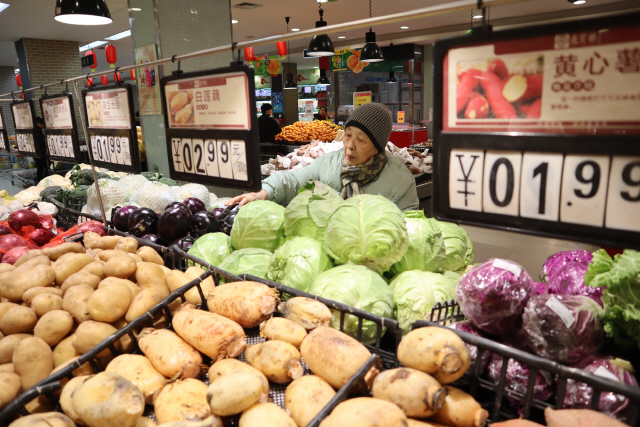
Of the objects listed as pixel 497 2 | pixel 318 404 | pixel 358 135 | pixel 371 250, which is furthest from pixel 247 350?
pixel 358 135

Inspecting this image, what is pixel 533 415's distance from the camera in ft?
3.55

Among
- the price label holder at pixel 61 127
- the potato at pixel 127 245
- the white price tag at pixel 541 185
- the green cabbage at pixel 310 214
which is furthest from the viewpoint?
the price label holder at pixel 61 127

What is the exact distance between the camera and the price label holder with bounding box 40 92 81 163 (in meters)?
2.89

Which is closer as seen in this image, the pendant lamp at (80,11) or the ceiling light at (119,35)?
the pendant lamp at (80,11)

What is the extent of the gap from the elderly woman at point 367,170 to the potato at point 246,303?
1.21 metres

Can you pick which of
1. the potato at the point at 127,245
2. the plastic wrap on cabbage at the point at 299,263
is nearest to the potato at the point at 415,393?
the plastic wrap on cabbage at the point at 299,263

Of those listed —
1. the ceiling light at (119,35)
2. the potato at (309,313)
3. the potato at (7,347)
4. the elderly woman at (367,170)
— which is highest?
the ceiling light at (119,35)

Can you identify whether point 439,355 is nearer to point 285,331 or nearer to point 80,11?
point 285,331

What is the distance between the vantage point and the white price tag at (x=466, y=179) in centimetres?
108

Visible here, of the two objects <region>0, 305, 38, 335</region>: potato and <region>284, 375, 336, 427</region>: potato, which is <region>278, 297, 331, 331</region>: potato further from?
<region>0, 305, 38, 335</region>: potato

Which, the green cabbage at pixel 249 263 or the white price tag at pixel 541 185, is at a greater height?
the white price tag at pixel 541 185

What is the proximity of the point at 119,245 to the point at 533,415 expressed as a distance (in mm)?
1817

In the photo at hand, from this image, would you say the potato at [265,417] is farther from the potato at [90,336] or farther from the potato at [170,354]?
the potato at [90,336]

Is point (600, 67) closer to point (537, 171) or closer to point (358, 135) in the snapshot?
point (537, 171)
